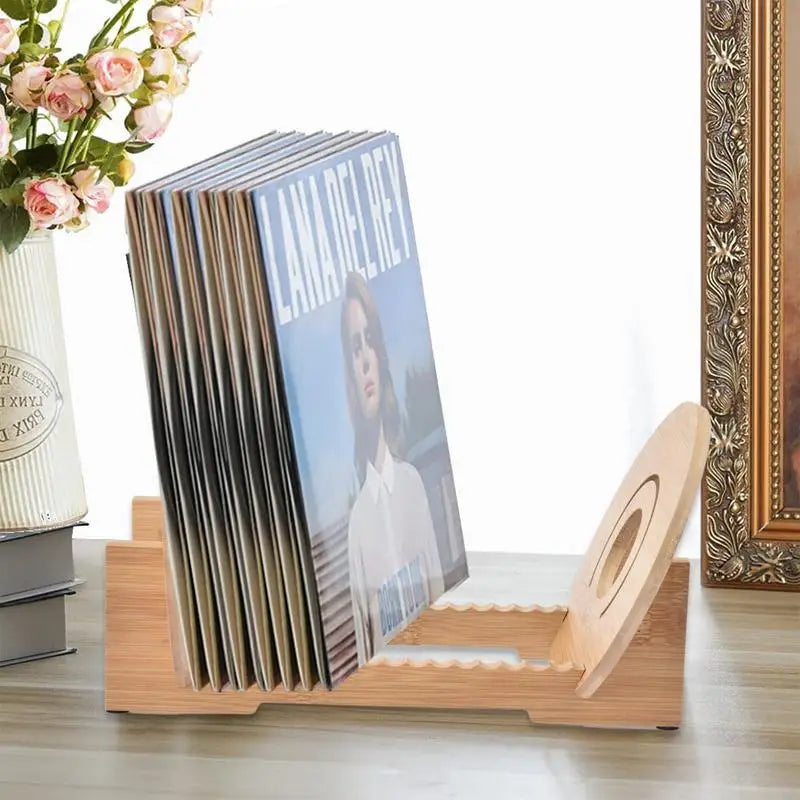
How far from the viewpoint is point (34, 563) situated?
0.86 m

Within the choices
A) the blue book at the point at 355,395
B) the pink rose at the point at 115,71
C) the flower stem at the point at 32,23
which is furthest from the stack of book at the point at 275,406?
the flower stem at the point at 32,23

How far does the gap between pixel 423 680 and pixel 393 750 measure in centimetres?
5

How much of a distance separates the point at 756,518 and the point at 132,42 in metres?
0.74

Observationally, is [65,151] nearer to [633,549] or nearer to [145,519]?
[145,519]

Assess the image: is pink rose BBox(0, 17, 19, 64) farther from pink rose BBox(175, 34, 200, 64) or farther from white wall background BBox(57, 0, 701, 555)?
white wall background BBox(57, 0, 701, 555)

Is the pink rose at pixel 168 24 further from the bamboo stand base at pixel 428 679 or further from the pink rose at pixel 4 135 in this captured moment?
the bamboo stand base at pixel 428 679

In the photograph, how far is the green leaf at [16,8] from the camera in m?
0.84

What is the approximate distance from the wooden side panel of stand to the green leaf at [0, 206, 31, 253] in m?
0.21

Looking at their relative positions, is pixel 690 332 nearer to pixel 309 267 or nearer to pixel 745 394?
pixel 745 394

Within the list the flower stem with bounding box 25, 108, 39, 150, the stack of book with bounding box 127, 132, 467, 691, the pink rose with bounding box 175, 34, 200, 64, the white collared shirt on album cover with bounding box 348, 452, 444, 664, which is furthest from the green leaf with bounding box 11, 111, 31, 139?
the white collared shirt on album cover with bounding box 348, 452, 444, 664

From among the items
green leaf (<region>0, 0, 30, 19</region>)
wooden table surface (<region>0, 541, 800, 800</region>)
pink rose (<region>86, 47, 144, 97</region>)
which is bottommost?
wooden table surface (<region>0, 541, 800, 800</region>)

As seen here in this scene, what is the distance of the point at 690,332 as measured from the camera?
1169 millimetres

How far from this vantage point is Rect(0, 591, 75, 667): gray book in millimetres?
855

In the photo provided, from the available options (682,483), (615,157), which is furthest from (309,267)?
(615,157)
